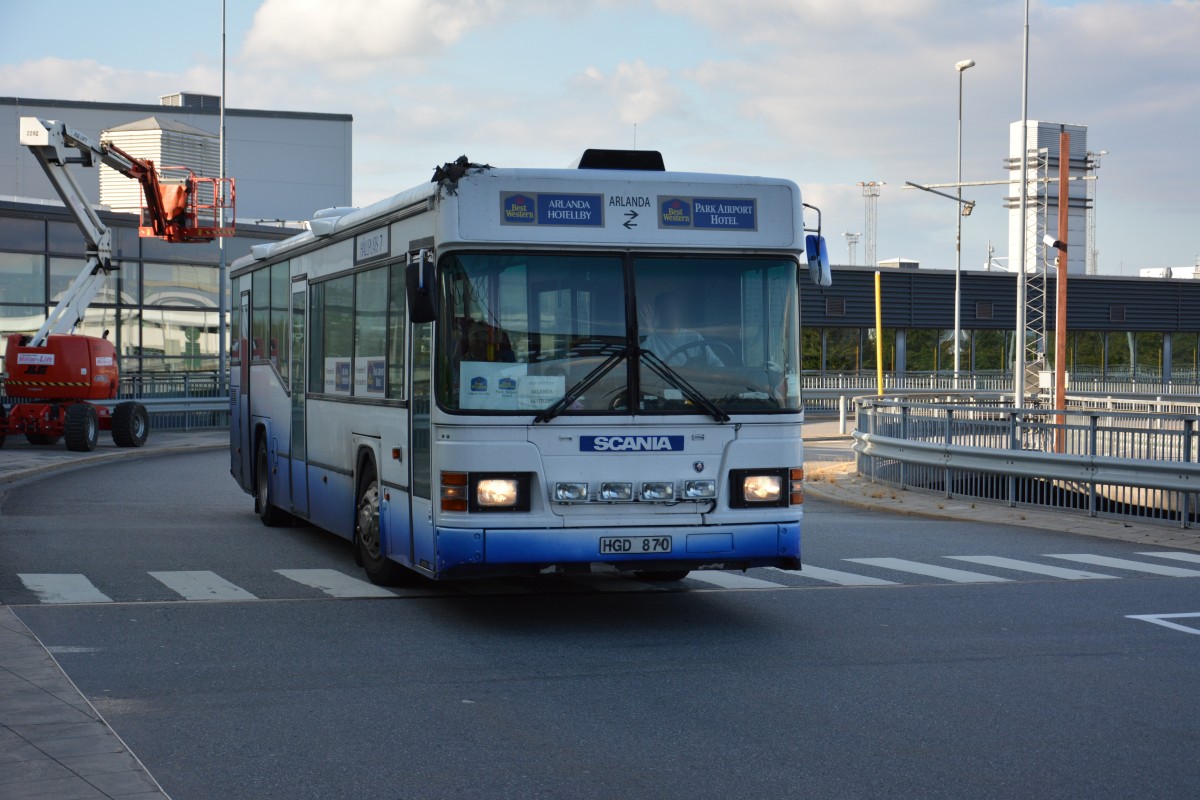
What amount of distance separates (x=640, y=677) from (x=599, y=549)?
1404mm

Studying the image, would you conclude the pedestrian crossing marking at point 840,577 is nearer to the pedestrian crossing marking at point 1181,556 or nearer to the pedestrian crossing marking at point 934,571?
the pedestrian crossing marking at point 934,571

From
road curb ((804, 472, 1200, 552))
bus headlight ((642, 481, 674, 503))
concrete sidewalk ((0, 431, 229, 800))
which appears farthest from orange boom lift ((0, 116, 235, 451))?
bus headlight ((642, 481, 674, 503))

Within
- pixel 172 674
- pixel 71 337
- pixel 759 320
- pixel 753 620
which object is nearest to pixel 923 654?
pixel 753 620

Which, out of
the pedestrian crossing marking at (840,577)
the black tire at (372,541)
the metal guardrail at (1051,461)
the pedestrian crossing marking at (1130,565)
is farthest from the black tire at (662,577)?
Result: the metal guardrail at (1051,461)

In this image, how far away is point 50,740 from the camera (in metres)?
6.71

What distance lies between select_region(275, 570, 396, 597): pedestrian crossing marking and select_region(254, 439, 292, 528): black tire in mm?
3479

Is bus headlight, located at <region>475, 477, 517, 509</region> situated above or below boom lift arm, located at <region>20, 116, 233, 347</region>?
below

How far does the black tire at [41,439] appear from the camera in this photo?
28.8 meters

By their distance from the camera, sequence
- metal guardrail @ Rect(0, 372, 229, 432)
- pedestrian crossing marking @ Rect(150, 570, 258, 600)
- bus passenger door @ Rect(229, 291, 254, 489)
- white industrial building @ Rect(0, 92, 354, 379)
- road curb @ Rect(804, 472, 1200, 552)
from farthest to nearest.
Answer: white industrial building @ Rect(0, 92, 354, 379)
metal guardrail @ Rect(0, 372, 229, 432)
bus passenger door @ Rect(229, 291, 254, 489)
road curb @ Rect(804, 472, 1200, 552)
pedestrian crossing marking @ Rect(150, 570, 258, 600)

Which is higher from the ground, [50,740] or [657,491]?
[657,491]

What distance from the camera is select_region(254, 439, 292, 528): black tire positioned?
639 inches

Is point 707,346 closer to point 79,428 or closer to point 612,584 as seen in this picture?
point 612,584

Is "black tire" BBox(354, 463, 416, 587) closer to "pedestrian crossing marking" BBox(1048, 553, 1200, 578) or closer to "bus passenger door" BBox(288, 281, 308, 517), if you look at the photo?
"bus passenger door" BBox(288, 281, 308, 517)

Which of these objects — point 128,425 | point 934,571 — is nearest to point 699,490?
point 934,571
